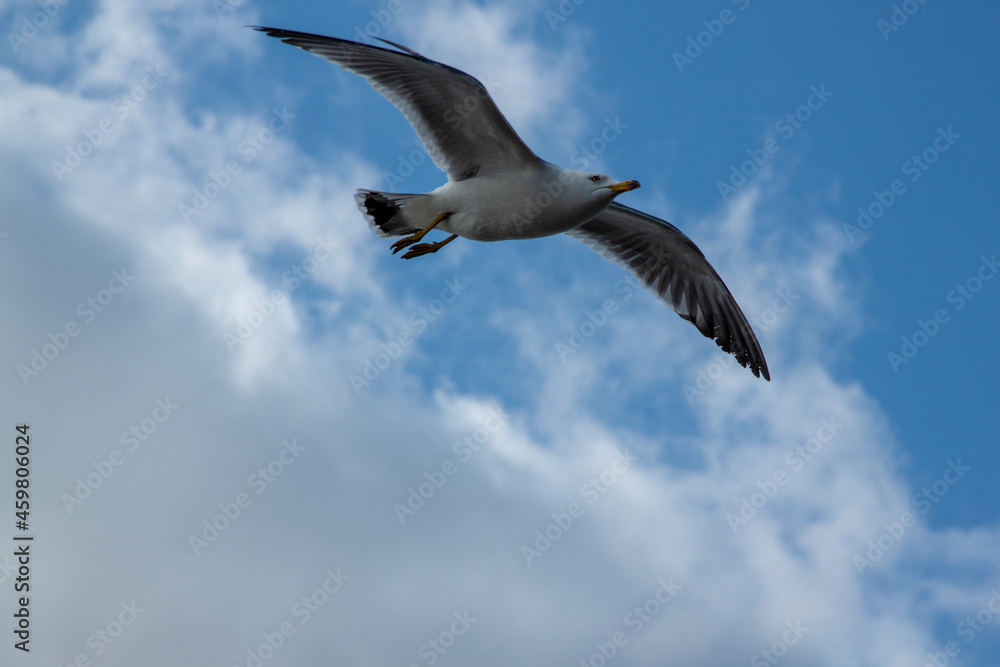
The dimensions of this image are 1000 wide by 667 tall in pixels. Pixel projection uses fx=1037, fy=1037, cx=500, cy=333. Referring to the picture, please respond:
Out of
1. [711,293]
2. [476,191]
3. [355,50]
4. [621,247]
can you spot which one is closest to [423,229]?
[476,191]

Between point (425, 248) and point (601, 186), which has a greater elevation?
point (601, 186)

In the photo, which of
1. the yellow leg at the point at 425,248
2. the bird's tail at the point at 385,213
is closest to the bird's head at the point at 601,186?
the yellow leg at the point at 425,248

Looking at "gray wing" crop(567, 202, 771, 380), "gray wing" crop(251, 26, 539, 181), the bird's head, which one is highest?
"gray wing" crop(567, 202, 771, 380)

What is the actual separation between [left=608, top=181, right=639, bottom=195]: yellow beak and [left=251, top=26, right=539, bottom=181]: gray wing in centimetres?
70

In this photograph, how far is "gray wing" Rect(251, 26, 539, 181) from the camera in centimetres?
827

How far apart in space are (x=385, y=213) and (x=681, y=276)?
342cm

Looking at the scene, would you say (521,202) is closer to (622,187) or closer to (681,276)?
(622,187)

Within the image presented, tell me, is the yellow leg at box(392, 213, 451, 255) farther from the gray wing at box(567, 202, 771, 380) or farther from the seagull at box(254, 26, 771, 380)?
the gray wing at box(567, 202, 771, 380)

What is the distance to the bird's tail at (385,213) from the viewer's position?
8961mm

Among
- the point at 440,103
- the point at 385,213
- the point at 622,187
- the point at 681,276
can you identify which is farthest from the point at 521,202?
the point at 681,276

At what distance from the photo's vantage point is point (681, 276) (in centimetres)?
1079

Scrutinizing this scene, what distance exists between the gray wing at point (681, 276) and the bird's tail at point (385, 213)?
2.38 meters

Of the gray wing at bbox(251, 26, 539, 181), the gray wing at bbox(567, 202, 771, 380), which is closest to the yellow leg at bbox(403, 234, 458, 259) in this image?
the gray wing at bbox(251, 26, 539, 181)

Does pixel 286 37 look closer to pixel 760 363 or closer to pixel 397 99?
pixel 397 99
